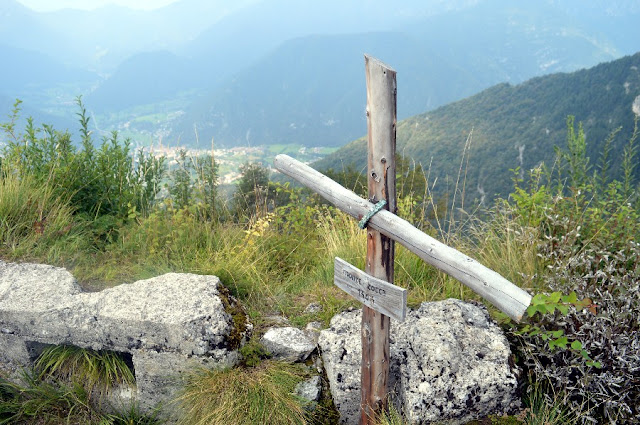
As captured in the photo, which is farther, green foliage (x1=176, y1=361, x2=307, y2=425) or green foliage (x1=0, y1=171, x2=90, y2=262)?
green foliage (x1=0, y1=171, x2=90, y2=262)

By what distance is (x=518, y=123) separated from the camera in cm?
9112

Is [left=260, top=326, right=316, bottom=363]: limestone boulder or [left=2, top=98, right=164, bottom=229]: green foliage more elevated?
[left=2, top=98, right=164, bottom=229]: green foliage

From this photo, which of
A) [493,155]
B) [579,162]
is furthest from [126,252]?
[493,155]

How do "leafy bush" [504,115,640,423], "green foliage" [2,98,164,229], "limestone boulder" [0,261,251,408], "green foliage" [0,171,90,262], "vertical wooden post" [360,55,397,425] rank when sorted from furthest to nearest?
"green foliage" [2,98,164,229], "green foliage" [0,171,90,262], "limestone boulder" [0,261,251,408], "leafy bush" [504,115,640,423], "vertical wooden post" [360,55,397,425]

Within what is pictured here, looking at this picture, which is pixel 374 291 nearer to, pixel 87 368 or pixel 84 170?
pixel 87 368

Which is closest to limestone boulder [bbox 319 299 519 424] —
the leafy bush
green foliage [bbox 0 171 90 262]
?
the leafy bush

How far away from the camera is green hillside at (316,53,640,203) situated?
7381cm

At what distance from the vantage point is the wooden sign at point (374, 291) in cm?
243

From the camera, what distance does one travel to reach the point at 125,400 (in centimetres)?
357

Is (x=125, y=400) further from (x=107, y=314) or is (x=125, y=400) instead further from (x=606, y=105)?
(x=606, y=105)

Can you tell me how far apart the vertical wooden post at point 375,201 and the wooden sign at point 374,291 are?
0.39 ft

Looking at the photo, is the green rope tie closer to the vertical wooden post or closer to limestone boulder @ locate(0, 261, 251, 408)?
the vertical wooden post

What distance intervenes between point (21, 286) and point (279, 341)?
2.26 metres

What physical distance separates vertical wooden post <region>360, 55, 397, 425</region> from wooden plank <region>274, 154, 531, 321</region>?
0.12m
